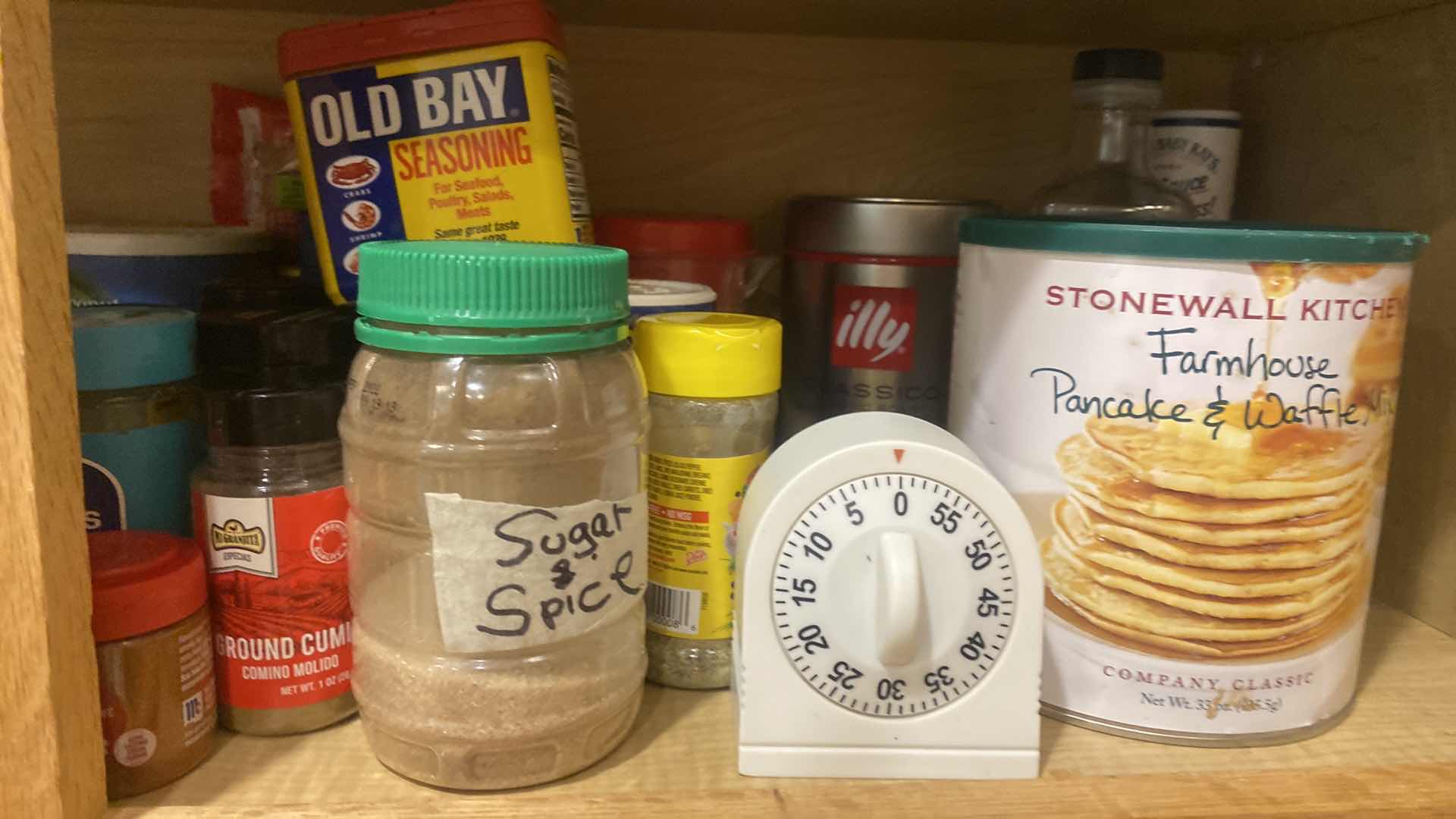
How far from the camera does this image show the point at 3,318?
359 mm

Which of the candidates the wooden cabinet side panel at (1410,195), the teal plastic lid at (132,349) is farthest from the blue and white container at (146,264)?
the wooden cabinet side panel at (1410,195)

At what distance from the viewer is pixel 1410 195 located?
0.67 metres

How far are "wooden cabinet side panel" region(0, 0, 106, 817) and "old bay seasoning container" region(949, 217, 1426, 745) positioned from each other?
A: 1.30 feet

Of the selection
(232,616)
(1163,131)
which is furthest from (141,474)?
(1163,131)

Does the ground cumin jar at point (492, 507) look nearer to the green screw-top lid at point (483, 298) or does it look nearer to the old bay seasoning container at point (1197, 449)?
the green screw-top lid at point (483, 298)

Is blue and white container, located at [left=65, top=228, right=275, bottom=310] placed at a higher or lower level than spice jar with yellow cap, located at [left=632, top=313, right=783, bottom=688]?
higher

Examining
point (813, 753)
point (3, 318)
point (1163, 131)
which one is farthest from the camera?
point (1163, 131)

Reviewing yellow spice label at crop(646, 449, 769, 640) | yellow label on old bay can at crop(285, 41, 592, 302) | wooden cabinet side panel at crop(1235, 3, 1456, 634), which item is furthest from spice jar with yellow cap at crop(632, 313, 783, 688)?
wooden cabinet side panel at crop(1235, 3, 1456, 634)

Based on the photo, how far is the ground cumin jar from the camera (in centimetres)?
42

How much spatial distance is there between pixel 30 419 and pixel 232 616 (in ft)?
0.49

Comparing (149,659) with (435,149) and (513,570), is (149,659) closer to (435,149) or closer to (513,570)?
(513,570)

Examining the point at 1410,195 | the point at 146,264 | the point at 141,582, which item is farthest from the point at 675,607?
the point at 1410,195

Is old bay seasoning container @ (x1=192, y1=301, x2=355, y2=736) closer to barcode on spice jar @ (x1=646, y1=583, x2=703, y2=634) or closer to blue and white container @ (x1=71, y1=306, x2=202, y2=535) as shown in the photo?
blue and white container @ (x1=71, y1=306, x2=202, y2=535)

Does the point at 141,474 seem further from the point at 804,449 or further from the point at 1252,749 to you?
the point at 1252,749
